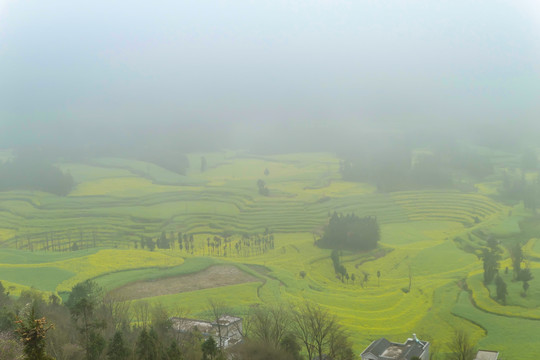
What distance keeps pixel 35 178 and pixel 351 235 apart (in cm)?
3977

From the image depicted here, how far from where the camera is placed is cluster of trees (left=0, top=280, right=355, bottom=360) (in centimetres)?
1471

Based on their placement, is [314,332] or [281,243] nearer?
[314,332]

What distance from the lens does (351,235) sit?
40750 mm

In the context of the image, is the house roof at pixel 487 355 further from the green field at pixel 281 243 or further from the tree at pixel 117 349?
the tree at pixel 117 349

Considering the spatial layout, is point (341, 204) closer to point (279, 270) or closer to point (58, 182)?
point (279, 270)

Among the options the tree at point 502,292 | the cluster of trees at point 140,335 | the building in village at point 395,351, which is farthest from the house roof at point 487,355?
the tree at point 502,292

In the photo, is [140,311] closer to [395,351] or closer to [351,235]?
[395,351]

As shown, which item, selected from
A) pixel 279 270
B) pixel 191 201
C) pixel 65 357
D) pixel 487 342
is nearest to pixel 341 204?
pixel 191 201

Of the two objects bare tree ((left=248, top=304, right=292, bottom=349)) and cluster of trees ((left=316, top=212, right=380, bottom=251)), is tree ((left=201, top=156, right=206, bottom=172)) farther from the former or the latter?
bare tree ((left=248, top=304, right=292, bottom=349))

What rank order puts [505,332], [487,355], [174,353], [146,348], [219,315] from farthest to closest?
[505,332]
[219,315]
[487,355]
[146,348]
[174,353]

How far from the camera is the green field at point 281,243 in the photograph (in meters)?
25.5

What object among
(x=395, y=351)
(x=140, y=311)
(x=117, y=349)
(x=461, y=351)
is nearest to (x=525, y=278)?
(x=461, y=351)

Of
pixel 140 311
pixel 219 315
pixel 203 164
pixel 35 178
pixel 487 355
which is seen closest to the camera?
pixel 487 355

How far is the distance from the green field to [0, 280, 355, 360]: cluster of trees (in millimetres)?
2946
